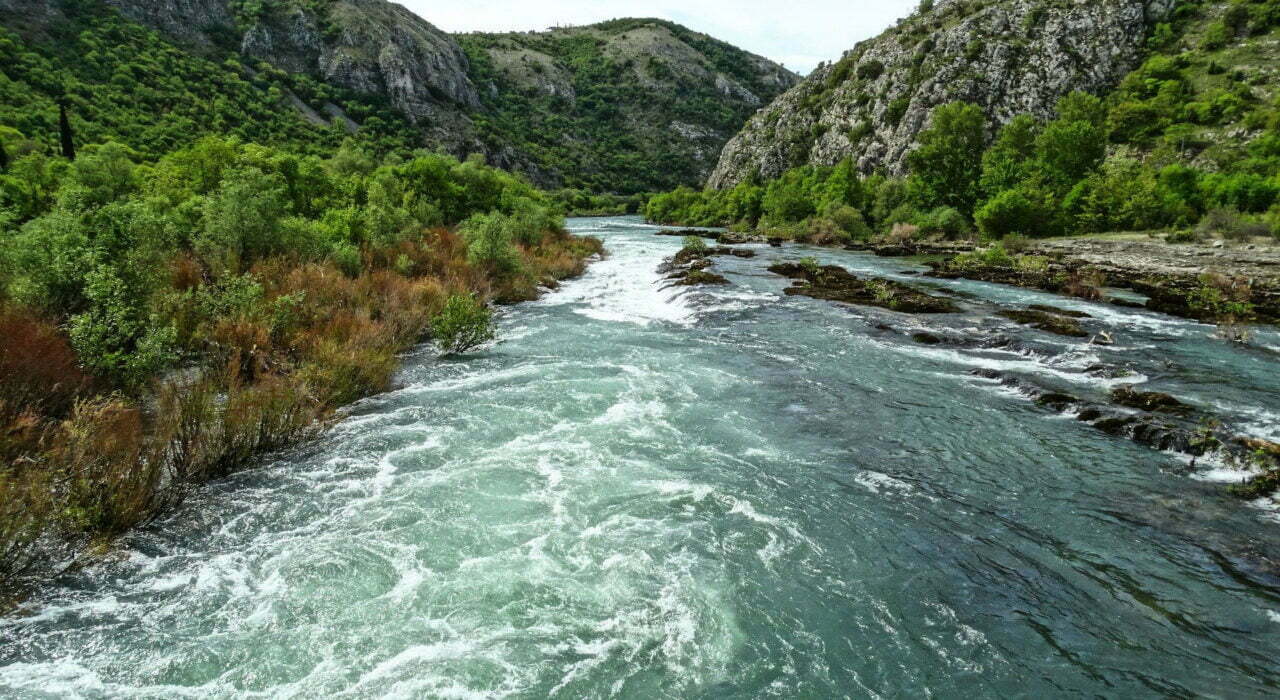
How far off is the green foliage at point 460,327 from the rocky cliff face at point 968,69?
88950 millimetres

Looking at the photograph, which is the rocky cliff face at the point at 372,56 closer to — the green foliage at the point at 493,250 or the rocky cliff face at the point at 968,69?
the rocky cliff face at the point at 968,69

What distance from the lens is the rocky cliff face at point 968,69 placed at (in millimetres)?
83188

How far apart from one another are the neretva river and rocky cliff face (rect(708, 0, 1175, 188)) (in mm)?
90849

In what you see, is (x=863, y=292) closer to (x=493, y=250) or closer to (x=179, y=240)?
(x=493, y=250)

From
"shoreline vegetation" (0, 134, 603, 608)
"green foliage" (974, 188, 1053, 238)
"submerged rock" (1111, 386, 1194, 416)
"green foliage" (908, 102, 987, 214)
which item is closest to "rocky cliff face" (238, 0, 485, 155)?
"green foliage" (908, 102, 987, 214)

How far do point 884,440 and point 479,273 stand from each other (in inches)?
785

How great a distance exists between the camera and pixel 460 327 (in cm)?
1684

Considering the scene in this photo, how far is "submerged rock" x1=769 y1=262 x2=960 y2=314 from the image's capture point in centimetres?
2400

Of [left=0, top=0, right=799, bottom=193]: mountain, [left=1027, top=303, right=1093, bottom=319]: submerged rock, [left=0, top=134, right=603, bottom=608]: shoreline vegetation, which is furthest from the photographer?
[left=0, top=0, right=799, bottom=193]: mountain

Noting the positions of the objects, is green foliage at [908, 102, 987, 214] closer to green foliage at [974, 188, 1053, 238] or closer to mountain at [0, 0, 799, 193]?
green foliage at [974, 188, 1053, 238]

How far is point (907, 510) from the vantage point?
873 centimetres

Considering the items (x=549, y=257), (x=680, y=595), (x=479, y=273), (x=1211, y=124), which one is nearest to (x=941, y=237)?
(x=1211, y=124)

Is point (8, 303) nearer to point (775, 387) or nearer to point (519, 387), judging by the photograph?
point (519, 387)

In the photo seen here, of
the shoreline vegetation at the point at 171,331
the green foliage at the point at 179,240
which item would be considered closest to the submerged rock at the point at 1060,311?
the shoreline vegetation at the point at 171,331
